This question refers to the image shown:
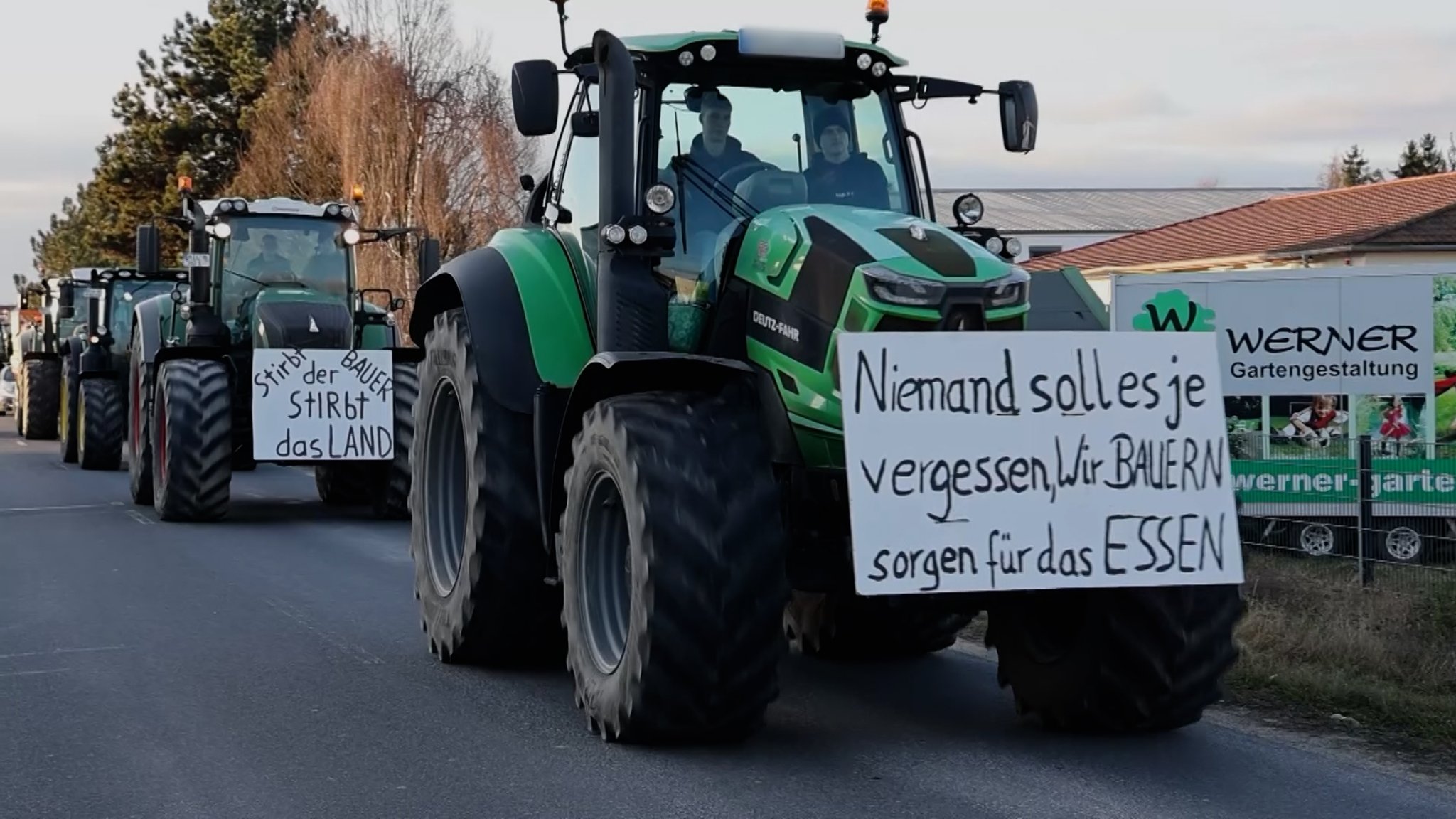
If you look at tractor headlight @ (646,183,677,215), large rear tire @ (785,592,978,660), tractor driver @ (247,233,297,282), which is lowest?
large rear tire @ (785,592,978,660)

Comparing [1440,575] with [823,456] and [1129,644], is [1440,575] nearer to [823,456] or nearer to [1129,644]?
[1129,644]

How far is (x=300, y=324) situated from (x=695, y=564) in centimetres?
1119

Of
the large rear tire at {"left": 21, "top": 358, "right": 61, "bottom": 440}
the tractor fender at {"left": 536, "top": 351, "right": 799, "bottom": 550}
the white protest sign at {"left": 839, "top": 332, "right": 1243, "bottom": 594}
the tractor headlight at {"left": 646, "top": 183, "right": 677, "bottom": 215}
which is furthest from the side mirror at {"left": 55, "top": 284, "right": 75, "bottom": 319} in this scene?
the white protest sign at {"left": 839, "top": 332, "right": 1243, "bottom": 594}

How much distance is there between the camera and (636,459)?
21.0 feet

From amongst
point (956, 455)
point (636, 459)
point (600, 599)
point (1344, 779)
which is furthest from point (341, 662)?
point (1344, 779)

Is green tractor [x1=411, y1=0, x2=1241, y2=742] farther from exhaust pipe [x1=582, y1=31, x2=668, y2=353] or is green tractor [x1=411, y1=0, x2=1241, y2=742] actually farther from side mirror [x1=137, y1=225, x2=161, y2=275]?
side mirror [x1=137, y1=225, x2=161, y2=275]

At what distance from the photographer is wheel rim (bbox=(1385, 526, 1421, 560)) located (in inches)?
506

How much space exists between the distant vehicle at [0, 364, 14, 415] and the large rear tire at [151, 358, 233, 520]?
32767 mm

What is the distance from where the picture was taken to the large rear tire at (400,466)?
1670 cm

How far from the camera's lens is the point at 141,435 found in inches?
703

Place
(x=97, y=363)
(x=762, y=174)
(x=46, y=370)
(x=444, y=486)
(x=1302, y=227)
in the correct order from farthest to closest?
1. (x=1302, y=227)
2. (x=46, y=370)
3. (x=97, y=363)
4. (x=444, y=486)
5. (x=762, y=174)

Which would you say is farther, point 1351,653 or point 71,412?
point 71,412

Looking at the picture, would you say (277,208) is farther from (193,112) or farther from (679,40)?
(193,112)

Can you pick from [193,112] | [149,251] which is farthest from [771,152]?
[193,112]
